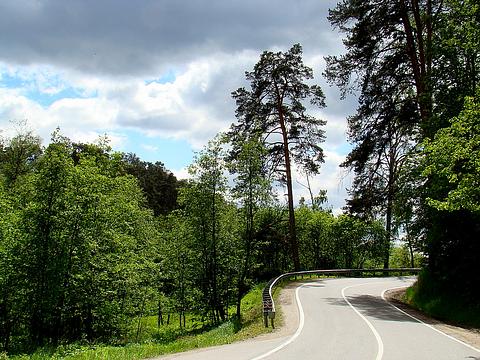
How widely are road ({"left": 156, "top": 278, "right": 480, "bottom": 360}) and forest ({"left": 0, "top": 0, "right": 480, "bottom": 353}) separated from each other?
4214 millimetres

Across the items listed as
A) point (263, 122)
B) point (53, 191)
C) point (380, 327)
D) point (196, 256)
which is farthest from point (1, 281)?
point (263, 122)

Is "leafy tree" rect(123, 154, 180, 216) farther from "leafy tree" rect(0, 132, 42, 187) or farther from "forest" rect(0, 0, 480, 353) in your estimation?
"forest" rect(0, 0, 480, 353)

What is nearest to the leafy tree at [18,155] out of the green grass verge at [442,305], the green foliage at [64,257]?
the green foliage at [64,257]

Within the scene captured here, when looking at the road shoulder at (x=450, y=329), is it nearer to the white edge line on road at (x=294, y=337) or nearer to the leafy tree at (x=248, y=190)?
the white edge line on road at (x=294, y=337)

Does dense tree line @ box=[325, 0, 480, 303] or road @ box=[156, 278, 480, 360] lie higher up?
dense tree line @ box=[325, 0, 480, 303]

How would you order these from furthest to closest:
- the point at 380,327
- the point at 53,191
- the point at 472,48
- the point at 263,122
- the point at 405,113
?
1. the point at 263,122
2. the point at 405,113
3. the point at 53,191
4. the point at 472,48
5. the point at 380,327

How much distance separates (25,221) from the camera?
1897cm

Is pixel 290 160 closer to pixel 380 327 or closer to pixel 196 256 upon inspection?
pixel 196 256

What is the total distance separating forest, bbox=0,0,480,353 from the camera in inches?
742

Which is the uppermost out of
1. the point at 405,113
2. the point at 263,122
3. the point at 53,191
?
the point at 263,122

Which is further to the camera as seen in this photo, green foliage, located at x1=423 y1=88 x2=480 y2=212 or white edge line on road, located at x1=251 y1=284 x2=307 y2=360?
green foliage, located at x1=423 y1=88 x2=480 y2=212

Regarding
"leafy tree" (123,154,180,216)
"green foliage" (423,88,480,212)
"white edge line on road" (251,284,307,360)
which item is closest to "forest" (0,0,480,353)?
"green foliage" (423,88,480,212)

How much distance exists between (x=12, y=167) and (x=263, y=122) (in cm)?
2741

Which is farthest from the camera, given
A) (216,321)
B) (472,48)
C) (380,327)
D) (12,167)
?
(12,167)
